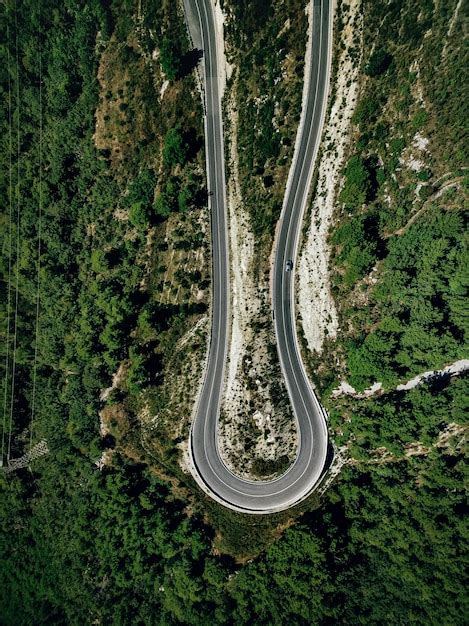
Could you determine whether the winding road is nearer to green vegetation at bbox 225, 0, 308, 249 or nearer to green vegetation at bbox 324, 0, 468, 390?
green vegetation at bbox 225, 0, 308, 249

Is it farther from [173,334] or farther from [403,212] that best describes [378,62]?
[173,334]

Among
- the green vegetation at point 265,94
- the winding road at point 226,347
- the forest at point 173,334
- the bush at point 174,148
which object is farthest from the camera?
the winding road at point 226,347

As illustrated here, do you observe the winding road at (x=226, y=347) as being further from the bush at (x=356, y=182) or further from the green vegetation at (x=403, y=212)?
the green vegetation at (x=403, y=212)

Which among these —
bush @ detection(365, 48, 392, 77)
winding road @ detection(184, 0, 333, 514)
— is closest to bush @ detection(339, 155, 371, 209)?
winding road @ detection(184, 0, 333, 514)

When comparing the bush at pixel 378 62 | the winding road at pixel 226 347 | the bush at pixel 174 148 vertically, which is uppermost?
the bush at pixel 378 62

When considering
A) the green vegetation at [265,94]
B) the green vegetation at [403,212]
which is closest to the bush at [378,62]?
the green vegetation at [403,212]

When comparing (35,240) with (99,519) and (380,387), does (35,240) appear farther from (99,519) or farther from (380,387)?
Result: (380,387)
